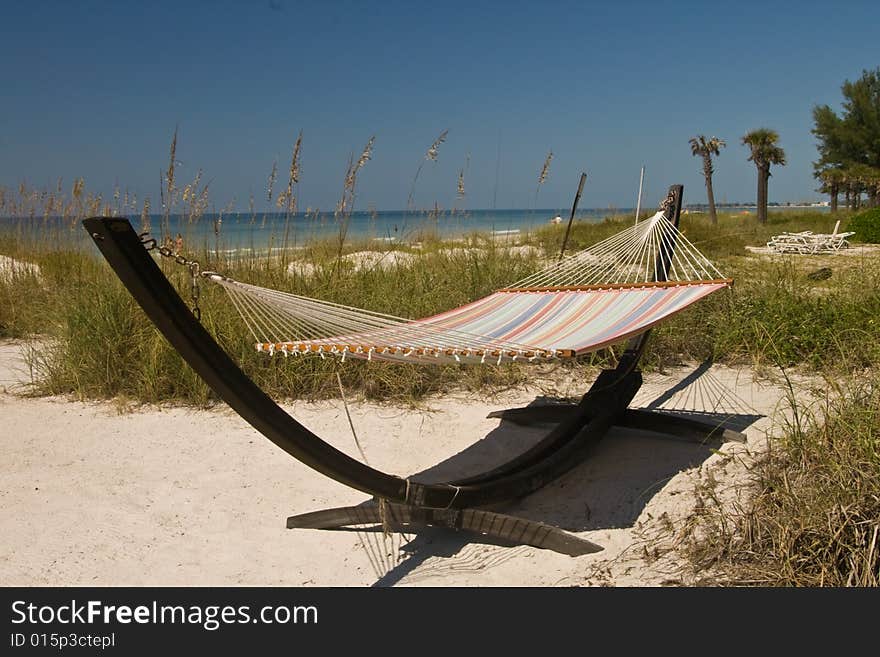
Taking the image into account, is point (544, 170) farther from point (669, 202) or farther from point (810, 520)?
point (810, 520)

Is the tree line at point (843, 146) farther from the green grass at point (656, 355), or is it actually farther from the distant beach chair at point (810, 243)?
the green grass at point (656, 355)

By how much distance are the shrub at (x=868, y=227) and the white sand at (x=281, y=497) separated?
10103 millimetres

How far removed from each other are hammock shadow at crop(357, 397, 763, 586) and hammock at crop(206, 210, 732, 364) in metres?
0.53

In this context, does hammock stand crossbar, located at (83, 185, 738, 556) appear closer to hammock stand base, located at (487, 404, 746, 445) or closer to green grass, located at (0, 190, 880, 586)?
hammock stand base, located at (487, 404, 746, 445)

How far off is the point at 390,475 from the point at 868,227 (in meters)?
12.2

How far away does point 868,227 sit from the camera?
38.7 ft

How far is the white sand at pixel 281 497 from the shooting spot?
2018 mm

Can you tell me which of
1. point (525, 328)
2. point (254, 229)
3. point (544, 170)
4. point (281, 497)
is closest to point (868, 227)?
point (544, 170)

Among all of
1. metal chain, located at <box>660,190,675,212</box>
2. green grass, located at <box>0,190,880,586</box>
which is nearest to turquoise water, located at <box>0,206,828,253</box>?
green grass, located at <box>0,190,880,586</box>

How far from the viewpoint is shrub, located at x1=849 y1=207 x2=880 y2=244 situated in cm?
1166

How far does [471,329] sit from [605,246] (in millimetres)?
1261
